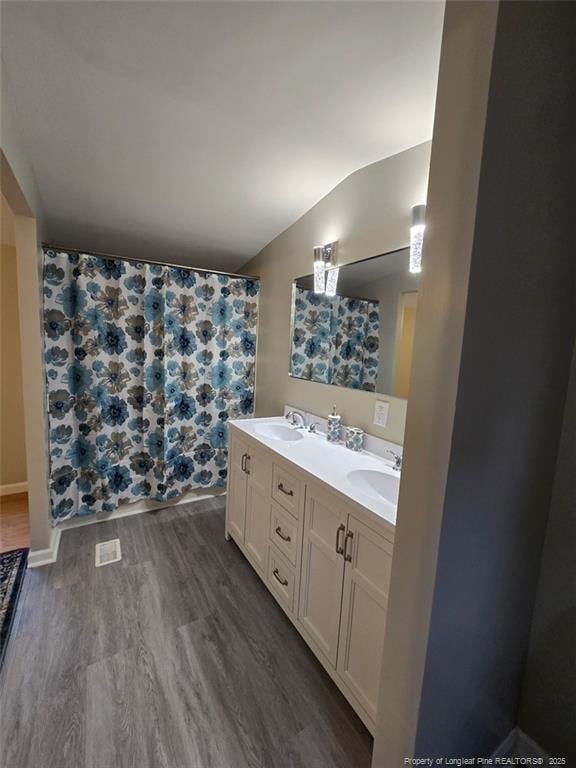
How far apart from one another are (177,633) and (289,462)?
3.13 ft

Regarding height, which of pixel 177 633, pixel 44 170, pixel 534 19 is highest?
pixel 44 170

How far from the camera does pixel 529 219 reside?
2.52 feet

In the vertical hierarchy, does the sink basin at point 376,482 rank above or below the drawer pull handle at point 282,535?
above

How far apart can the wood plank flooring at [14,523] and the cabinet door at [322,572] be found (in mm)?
1846

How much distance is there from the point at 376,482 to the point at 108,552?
176 centimetres

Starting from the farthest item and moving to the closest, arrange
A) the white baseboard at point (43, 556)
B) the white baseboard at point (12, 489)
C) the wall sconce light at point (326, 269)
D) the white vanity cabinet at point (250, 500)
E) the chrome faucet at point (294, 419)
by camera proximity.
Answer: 1. the white baseboard at point (12, 489)
2. the chrome faucet at point (294, 419)
3. the wall sconce light at point (326, 269)
4. the white baseboard at point (43, 556)
5. the white vanity cabinet at point (250, 500)

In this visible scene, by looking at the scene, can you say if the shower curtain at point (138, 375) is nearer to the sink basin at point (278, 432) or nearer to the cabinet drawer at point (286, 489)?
the sink basin at point (278, 432)

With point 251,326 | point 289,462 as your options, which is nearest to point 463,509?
point 289,462

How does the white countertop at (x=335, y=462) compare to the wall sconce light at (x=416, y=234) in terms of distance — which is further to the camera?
the wall sconce light at (x=416, y=234)

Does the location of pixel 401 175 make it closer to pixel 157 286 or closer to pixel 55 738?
pixel 157 286

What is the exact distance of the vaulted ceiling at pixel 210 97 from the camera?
1023 mm

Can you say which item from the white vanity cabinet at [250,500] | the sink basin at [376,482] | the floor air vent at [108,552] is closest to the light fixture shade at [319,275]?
the white vanity cabinet at [250,500]

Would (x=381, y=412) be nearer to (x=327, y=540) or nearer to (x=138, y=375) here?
(x=327, y=540)

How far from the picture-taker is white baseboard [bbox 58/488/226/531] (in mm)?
2357
